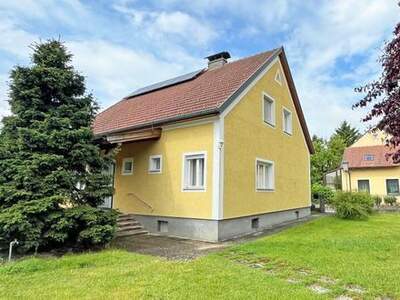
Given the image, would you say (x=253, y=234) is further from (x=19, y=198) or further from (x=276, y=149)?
(x=19, y=198)

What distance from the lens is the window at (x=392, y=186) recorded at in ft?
88.6

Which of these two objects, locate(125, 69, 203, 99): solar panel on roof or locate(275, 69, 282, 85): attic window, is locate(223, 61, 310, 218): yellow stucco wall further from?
locate(125, 69, 203, 99): solar panel on roof

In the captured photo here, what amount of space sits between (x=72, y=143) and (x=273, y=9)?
334 inches

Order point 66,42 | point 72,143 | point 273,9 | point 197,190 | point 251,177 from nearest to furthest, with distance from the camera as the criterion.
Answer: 1. point 72,143
2. point 66,42
3. point 197,190
4. point 273,9
5. point 251,177

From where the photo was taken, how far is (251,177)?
12.1 metres

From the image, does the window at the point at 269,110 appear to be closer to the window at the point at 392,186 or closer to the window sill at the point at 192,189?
the window sill at the point at 192,189

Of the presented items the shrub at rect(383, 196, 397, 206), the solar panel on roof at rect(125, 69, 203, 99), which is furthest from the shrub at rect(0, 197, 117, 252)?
the shrub at rect(383, 196, 397, 206)

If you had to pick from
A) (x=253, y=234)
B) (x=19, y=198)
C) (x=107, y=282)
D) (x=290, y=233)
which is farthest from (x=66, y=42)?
(x=290, y=233)

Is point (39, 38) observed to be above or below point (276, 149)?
above

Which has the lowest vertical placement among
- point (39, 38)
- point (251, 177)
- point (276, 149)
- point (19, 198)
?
point (19, 198)

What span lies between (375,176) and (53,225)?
93.1 feet

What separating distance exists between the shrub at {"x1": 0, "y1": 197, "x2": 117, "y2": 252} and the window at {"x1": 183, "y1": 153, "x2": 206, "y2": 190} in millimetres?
3298

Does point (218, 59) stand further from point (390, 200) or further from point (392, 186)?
point (392, 186)

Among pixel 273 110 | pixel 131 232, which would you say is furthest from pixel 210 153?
pixel 273 110
